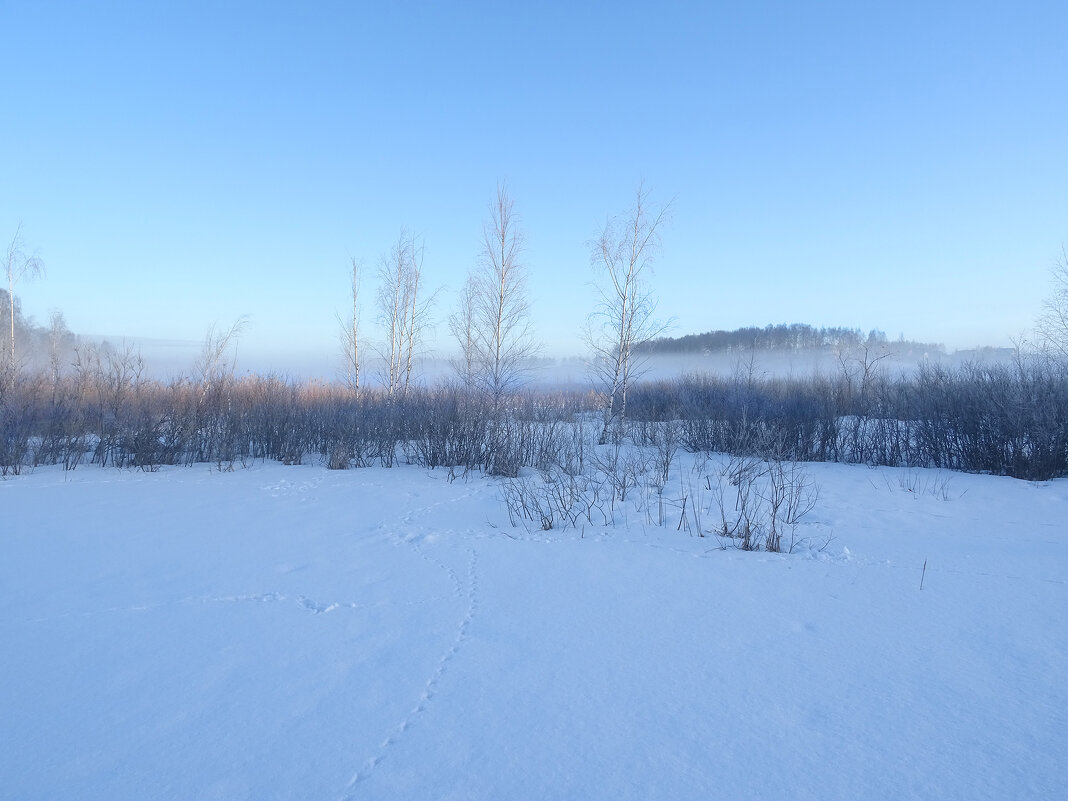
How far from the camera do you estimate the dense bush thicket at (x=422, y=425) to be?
356 inches

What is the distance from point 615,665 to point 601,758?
2.41 ft

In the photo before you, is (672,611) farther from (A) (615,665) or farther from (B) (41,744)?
(B) (41,744)

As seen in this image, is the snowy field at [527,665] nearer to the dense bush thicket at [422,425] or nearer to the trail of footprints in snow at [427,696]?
the trail of footprints in snow at [427,696]

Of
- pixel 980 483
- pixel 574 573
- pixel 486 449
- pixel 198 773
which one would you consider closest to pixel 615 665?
pixel 574 573

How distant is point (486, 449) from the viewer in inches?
385

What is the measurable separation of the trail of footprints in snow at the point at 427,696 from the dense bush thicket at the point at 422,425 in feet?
17.9

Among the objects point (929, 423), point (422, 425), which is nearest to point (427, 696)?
point (422, 425)

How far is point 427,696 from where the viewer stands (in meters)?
2.49

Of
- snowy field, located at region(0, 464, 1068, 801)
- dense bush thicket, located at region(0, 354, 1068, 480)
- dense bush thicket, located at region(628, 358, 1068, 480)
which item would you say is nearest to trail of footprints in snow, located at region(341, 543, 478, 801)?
snowy field, located at region(0, 464, 1068, 801)

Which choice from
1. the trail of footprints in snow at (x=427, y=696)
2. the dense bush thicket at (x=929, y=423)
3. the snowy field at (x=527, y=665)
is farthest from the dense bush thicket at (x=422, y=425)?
the trail of footprints in snow at (x=427, y=696)

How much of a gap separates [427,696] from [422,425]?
26.4 ft

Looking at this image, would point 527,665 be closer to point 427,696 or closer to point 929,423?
point 427,696

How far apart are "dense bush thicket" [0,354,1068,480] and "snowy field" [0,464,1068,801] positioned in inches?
176

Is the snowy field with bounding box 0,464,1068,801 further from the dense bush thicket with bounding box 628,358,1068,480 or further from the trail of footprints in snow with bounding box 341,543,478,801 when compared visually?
the dense bush thicket with bounding box 628,358,1068,480
